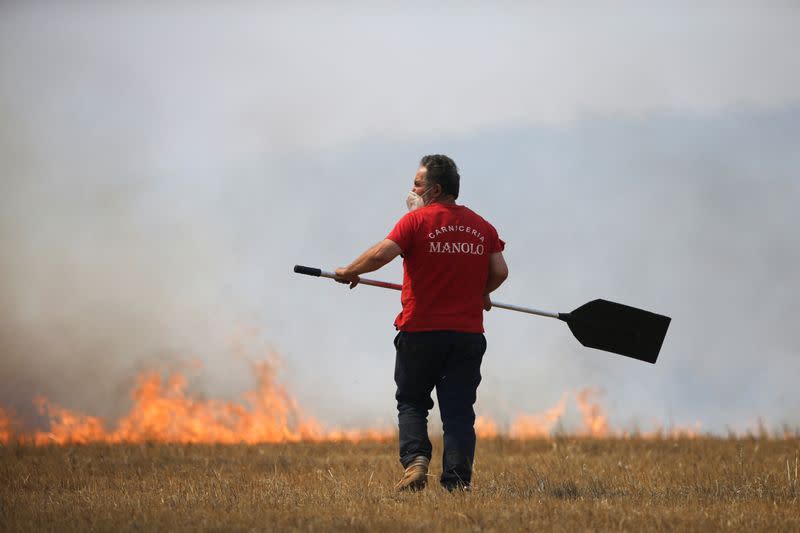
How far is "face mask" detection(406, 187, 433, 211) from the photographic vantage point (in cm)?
894

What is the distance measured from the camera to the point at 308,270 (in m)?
9.29

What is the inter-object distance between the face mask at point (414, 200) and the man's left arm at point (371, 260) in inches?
22.6

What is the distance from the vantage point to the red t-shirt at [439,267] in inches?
337

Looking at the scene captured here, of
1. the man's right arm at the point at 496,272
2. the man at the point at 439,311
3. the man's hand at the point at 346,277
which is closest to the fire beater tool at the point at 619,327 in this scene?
the man's right arm at the point at 496,272

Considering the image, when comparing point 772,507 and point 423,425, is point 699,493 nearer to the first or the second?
point 772,507

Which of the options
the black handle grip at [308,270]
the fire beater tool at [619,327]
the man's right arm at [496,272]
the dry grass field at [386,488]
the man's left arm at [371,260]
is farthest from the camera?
the fire beater tool at [619,327]

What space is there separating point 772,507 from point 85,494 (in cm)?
586

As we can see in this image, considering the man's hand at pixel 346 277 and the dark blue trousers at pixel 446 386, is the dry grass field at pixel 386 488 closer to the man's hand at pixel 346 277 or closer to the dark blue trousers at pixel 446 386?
the dark blue trousers at pixel 446 386

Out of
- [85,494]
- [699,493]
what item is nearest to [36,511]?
[85,494]

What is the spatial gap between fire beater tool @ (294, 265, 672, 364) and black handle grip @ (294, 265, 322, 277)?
1939 mm

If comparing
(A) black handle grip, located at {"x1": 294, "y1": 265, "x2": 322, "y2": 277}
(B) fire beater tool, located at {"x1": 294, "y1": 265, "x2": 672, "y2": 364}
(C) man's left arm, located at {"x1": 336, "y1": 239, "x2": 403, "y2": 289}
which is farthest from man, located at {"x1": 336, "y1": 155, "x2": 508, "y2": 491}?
(B) fire beater tool, located at {"x1": 294, "y1": 265, "x2": 672, "y2": 364}

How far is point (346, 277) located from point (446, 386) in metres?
1.25

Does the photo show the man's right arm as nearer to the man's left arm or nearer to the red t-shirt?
the red t-shirt

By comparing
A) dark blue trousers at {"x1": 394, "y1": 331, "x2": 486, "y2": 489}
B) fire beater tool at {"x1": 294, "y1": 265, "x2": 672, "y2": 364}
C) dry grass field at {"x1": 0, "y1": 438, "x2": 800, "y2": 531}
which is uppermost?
fire beater tool at {"x1": 294, "y1": 265, "x2": 672, "y2": 364}
